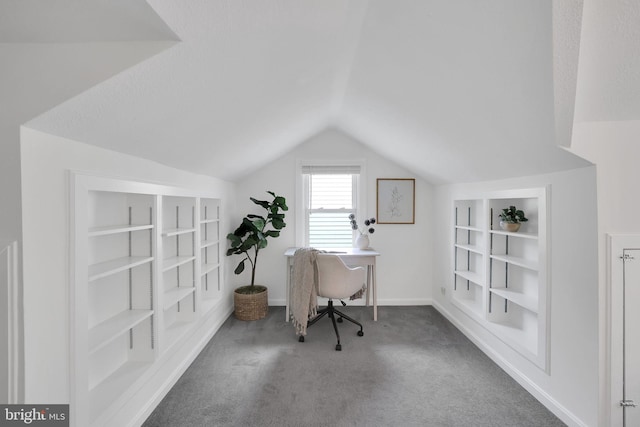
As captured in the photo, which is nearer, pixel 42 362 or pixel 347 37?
pixel 42 362

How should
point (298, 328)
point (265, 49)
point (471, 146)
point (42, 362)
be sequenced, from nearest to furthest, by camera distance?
1. point (42, 362)
2. point (265, 49)
3. point (471, 146)
4. point (298, 328)

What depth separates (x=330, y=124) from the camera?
3.75 meters

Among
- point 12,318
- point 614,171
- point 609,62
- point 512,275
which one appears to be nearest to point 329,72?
point 609,62

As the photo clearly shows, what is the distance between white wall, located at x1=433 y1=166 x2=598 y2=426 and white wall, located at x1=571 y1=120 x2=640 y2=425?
1.6 inches

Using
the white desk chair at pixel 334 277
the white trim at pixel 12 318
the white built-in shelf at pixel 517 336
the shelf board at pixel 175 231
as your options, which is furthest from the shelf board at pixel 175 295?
the white built-in shelf at pixel 517 336

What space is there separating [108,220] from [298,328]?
1.91 meters

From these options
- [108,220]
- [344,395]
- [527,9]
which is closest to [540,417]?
[344,395]

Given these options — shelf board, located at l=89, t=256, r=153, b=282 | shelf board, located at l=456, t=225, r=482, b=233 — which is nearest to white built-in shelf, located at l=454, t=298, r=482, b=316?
shelf board, located at l=456, t=225, r=482, b=233

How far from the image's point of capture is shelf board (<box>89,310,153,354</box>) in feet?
4.91

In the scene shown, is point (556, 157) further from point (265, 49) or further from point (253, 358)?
point (253, 358)

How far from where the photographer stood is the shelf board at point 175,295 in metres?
2.20

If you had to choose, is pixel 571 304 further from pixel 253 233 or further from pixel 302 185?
pixel 302 185

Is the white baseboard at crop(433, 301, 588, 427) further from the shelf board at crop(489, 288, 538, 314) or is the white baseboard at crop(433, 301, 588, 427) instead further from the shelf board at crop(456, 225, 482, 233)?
the shelf board at crop(456, 225, 482, 233)

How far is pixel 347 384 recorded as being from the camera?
219 centimetres
